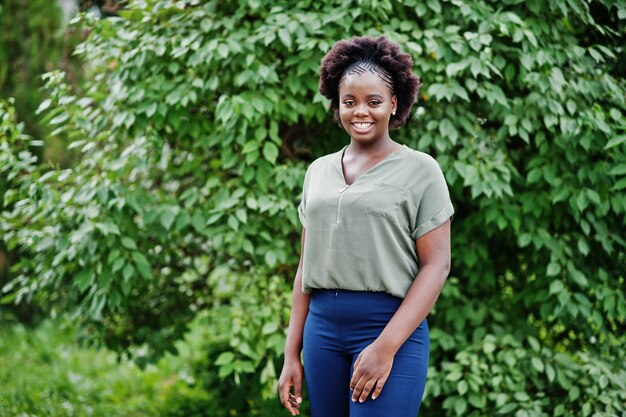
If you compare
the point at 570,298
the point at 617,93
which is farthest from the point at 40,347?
the point at 617,93

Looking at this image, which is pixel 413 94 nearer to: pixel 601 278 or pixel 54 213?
pixel 601 278

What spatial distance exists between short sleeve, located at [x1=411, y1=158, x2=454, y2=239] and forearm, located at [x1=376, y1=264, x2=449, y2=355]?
4.8 inches

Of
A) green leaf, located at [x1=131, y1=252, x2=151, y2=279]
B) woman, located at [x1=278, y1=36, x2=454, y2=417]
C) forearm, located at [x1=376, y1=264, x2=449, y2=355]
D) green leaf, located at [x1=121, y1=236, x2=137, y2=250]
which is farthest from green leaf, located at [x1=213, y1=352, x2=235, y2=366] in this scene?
forearm, located at [x1=376, y1=264, x2=449, y2=355]

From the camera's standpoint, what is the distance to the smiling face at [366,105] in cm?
202

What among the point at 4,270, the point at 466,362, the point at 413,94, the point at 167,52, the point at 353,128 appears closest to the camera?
the point at 353,128

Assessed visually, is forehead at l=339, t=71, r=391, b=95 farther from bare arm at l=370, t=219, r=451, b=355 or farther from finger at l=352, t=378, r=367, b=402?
finger at l=352, t=378, r=367, b=402

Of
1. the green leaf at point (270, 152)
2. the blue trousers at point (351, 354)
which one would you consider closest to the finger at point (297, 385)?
the blue trousers at point (351, 354)

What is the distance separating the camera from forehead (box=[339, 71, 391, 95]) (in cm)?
202

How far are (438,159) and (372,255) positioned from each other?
4.41ft

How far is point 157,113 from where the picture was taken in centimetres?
328

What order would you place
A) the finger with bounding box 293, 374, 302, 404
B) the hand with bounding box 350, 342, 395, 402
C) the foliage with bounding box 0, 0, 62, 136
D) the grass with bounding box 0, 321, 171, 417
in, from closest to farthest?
the hand with bounding box 350, 342, 395, 402 → the finger with bounding box 293, 374, 302, 404 → the grass with bounding box 0, 321, 171, 417 → the foliage with bounding box 0, 0, 62, 136

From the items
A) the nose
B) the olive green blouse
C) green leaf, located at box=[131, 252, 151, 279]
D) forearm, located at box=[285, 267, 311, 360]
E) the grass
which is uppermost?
the nose

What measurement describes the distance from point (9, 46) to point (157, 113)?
436cm

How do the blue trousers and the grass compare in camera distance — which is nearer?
the blue trousers
